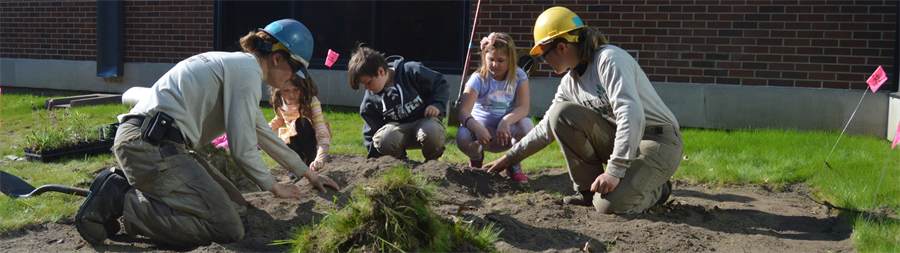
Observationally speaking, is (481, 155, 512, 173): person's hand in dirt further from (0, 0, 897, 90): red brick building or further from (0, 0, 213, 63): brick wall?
(0, 0, 213, 63): brick wall

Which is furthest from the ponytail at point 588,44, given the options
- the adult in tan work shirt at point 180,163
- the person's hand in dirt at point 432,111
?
the adult in tan work shirt at point 180,163

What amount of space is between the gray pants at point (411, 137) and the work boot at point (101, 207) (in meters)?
1.88

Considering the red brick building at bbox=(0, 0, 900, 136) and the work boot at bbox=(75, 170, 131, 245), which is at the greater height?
the red brick building at bbox=(0, 0, 900, 136)

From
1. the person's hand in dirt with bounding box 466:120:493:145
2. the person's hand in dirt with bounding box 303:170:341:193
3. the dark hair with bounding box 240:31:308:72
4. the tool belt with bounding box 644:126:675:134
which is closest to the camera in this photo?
the dark hair with bounding box 240:31:308:72

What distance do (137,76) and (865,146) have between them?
376 inches

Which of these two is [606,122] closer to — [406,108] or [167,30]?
[406,108]

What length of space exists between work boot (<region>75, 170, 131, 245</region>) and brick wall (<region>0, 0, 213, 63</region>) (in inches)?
262

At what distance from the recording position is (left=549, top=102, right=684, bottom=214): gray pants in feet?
11.6

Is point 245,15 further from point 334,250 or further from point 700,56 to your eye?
point 334,250

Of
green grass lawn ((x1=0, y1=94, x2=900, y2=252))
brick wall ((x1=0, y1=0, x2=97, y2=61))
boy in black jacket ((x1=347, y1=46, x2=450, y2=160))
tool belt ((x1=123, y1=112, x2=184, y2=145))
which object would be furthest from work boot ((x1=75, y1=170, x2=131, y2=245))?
brick wall ((x1=0, y1=0, x2=97, y2=61))

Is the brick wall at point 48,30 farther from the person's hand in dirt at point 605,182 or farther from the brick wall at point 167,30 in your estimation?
the person's hand in dirt at point 605,182

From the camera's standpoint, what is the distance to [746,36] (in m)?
7.01

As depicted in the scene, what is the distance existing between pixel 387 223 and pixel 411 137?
2.27 m

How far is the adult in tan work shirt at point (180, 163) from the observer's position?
9.59ft
